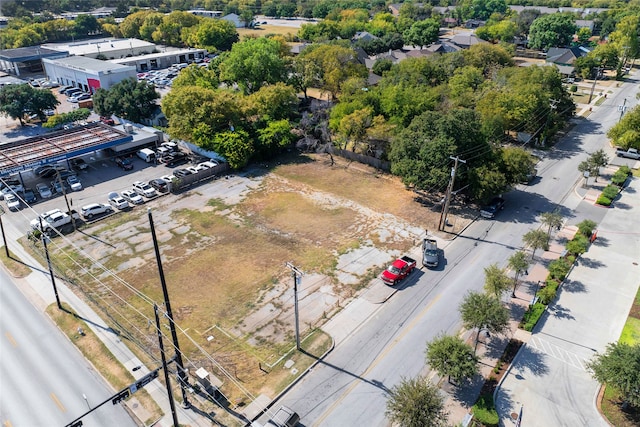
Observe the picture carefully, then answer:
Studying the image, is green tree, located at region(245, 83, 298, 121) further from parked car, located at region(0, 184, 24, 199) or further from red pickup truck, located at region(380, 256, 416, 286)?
red pickup truck, located at region(380, 256, 416, 286)

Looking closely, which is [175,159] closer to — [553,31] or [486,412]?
[486,412]

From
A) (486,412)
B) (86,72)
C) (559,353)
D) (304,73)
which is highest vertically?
(304,73)

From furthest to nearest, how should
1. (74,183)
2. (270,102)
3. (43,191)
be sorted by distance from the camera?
1. (270,102)
2. (74,183)
3. (43,191)

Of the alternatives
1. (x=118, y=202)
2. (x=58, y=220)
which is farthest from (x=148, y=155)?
(x=58, y=220)

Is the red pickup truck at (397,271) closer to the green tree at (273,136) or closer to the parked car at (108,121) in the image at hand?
the green tree at (273,136)

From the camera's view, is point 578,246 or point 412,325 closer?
point 412,325

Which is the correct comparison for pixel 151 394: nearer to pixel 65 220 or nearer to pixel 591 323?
pixel 65 220

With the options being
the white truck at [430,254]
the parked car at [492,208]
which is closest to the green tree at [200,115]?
the white truck at [430,254]
